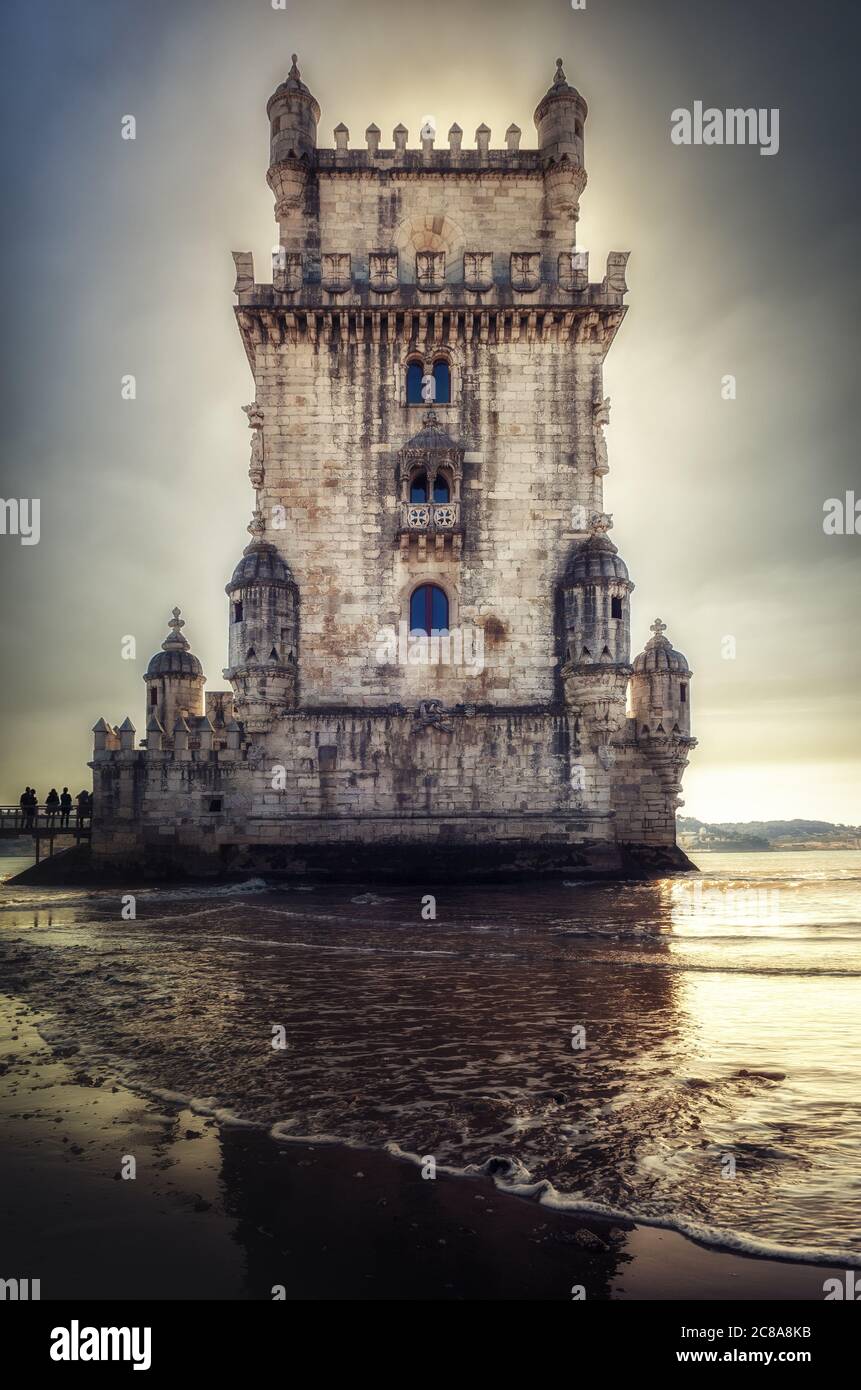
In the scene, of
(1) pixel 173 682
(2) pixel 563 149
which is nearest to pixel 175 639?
(1) pixel 173 682

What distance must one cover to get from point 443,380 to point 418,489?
370 cm

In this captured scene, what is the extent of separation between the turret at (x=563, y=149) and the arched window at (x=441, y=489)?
9.30 meters

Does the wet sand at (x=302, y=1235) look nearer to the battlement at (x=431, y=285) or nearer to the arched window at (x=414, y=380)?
the arched window at (x=414, y=380)

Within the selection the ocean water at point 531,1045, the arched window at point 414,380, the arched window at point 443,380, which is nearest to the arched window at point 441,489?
the arched window at point 443,380

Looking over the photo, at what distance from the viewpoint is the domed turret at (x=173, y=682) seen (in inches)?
1157

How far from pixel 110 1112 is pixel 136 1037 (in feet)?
6.83

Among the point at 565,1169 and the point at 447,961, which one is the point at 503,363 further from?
the point at 565,1169

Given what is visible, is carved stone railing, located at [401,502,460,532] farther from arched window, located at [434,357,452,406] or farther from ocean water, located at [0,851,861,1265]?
ocean water, located at [0,851,861,1265]

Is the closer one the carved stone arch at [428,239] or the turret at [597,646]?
the turret at [597,646]

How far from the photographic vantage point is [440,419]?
84.3 feet

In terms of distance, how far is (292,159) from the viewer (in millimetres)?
26203

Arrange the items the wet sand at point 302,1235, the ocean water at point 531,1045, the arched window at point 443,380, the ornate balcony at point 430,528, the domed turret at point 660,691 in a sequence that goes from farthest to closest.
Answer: the domed turret at point 660,691, the arched window at point 443,380, the ornate balcony at point 430,528, the ocean water at point 531,1045, the wet sand at point 302,1235

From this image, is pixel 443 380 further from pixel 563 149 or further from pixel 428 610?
pixel 563 149
